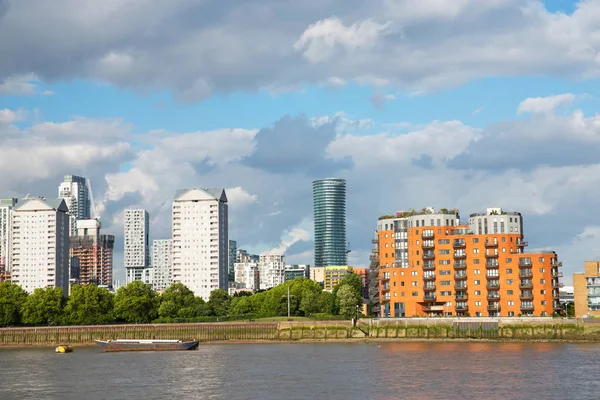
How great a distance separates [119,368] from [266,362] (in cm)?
2469

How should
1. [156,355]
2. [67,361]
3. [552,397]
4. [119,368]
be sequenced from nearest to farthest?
[552,397] < [119,368] < [67,361] < [156,355]

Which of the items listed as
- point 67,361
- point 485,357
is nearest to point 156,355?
point 67,361

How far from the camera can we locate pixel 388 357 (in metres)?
155

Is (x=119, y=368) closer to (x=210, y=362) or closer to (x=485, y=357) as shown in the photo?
(x=210, y=362)

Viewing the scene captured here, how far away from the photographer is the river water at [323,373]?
358ft

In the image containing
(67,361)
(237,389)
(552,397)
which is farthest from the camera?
(67,361)

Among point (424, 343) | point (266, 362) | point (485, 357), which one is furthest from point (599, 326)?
point (266, 362)

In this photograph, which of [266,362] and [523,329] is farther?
[523,329]

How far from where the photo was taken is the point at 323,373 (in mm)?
129000

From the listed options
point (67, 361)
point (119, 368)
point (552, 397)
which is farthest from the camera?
point (67, 361)

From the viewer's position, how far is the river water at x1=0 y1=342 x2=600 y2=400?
109000 millimetres

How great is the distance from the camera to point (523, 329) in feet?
650

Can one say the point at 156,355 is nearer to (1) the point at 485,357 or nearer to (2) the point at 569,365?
(1) the point at 485,357

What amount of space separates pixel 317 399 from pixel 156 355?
8612 centimetres
